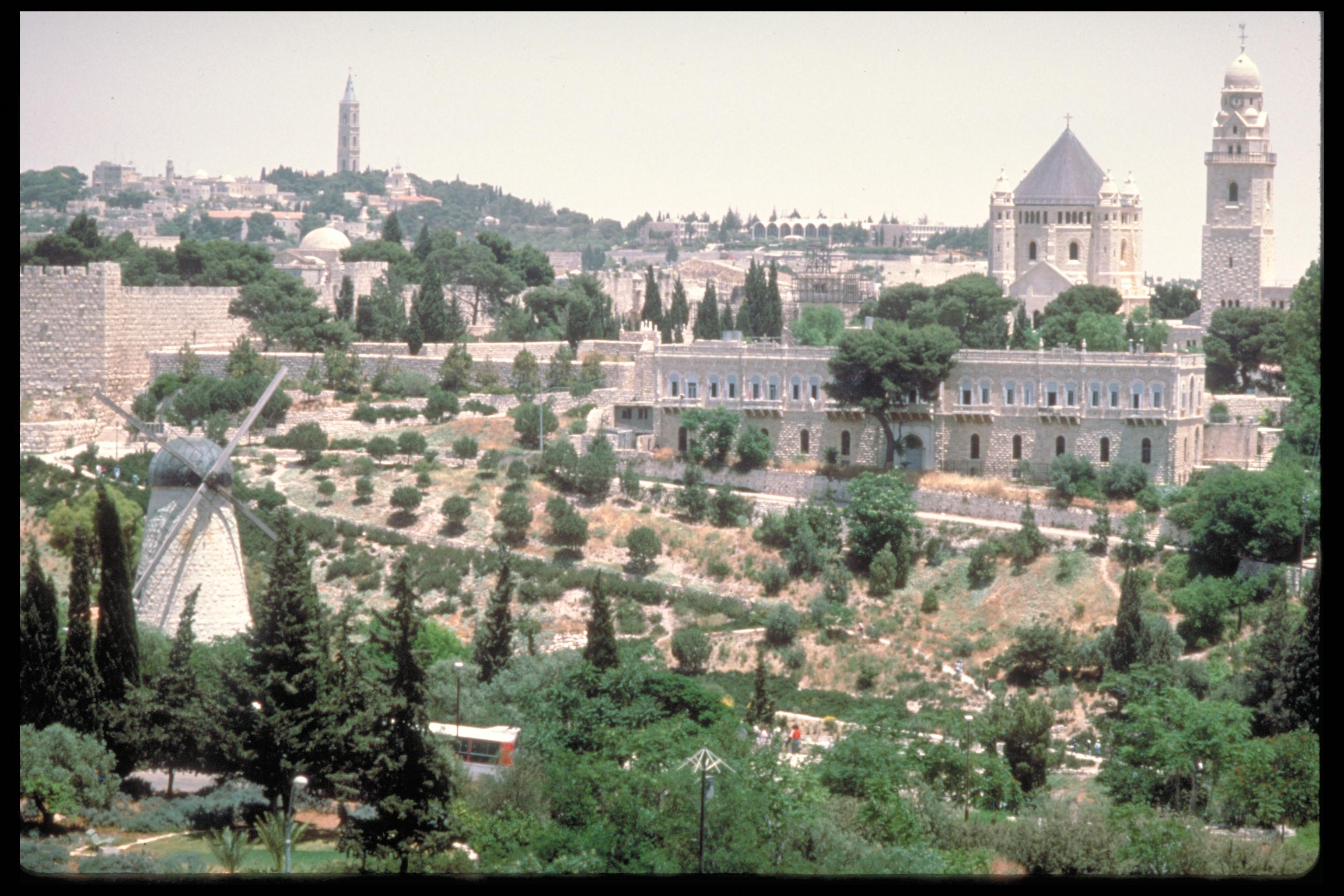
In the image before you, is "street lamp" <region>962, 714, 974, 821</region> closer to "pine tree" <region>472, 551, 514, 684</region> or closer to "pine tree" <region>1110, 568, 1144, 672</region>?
"pine tree" <region>1110, 568, 1144, 672</region>

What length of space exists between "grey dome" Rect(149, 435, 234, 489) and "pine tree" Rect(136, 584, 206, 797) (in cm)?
449

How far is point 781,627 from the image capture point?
27.2 metres

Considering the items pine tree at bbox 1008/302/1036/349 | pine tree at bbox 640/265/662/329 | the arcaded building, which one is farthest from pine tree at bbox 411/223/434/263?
pine tree at bbox 1008/302/1036/349

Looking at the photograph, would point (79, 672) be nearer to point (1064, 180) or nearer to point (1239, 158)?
point (1239, 158)

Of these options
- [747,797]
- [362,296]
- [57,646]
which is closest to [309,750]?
[57,646]

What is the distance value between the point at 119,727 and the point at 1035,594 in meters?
14.2

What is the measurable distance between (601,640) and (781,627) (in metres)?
5.04

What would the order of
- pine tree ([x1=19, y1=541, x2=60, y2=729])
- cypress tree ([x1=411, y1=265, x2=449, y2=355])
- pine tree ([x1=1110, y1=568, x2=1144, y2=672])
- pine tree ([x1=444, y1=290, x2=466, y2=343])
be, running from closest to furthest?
pine tree ([x1=19, y1=541, x2=60, y2=729]) < pine tree ([x1=1110, y1=568, x2=1144, y2=672]) < cypress tree ([x1=411, y1=265, x2=449, y2=355]) < pine tree ([x1=444, y1=290, x2=466, y2=343])

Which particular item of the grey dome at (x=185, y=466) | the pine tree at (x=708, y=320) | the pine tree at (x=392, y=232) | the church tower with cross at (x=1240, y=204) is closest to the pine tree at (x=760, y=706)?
the grey dome at (x=185, y=466)

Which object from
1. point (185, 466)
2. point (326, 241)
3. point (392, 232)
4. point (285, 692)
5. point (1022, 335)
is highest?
point (326, 241)

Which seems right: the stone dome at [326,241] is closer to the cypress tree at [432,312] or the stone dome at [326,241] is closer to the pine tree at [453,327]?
the pine tree at [453,327]

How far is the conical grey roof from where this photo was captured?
53656 mm

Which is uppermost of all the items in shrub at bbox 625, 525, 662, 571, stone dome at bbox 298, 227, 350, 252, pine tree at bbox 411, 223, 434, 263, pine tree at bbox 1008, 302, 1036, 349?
stone dome at bbox 298, 227, 350, 252

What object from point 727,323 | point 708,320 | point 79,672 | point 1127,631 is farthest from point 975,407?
point 79,672
